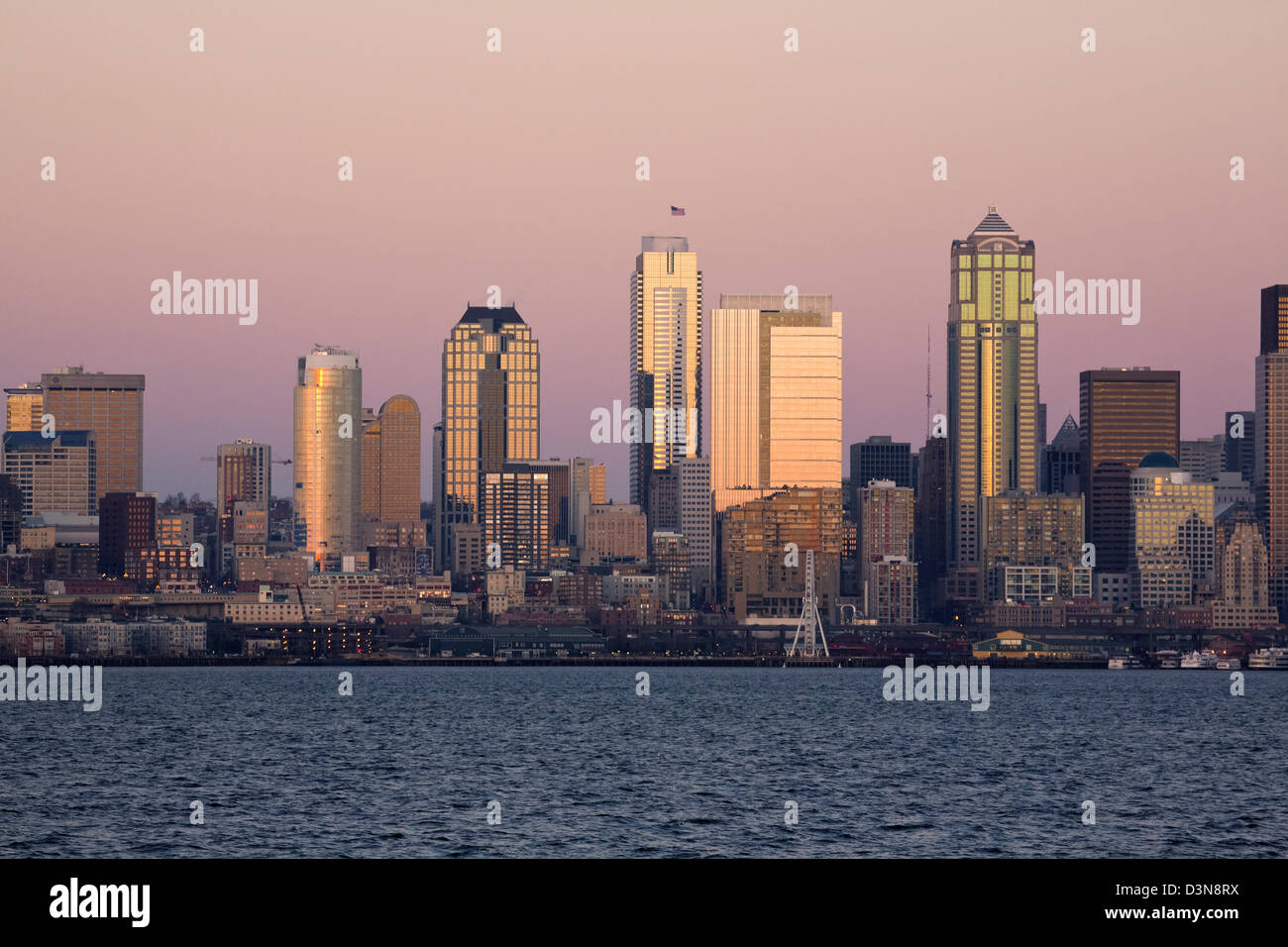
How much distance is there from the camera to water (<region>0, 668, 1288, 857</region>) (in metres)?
49.2

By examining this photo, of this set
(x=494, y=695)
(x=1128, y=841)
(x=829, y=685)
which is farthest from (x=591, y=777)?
(x=829, y=685)

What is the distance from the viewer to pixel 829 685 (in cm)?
18562

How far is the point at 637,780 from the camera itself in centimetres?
6856

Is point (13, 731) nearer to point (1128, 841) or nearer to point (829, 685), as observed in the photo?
point (1128, 841)

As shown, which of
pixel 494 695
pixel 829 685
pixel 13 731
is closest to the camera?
pixel 13 731

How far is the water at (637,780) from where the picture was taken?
49.2m
